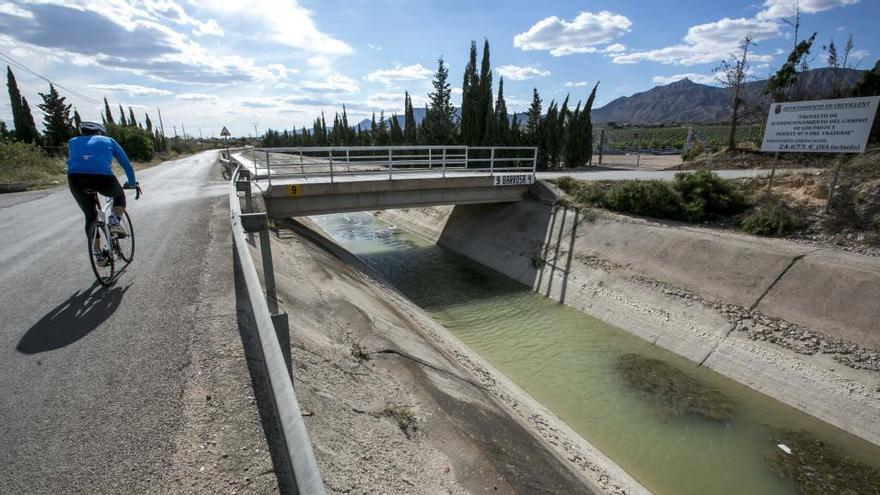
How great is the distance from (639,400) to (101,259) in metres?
9.88

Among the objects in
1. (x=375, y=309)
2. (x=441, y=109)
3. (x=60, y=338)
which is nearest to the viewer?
(x=60, y=338)

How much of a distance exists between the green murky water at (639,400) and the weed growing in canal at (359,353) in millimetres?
4401

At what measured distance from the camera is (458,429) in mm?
5109

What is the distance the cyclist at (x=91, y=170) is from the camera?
5.63 meters

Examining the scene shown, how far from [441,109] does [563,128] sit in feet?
48.1

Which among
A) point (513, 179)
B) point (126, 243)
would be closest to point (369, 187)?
point (513, 179)

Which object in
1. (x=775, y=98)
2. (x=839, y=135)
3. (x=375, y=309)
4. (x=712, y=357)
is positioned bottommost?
(x=712, y=357)

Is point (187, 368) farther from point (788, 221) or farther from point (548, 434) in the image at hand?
point (788, 221)

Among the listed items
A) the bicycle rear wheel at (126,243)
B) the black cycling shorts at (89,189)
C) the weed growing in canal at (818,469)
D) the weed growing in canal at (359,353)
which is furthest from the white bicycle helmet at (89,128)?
the weed growing in canal at (818,469)

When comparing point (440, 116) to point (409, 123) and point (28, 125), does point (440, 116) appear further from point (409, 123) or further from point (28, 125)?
point (28, 125)

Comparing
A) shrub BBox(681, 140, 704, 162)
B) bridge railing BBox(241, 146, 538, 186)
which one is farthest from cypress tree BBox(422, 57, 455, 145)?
shrub BBox(681, 140, 704, 162)

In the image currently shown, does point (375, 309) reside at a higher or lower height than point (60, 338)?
lower

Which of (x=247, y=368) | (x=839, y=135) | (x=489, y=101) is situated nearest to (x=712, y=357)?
(x=839, y=135)

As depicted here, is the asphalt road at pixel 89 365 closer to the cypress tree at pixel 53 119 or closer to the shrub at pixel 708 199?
the shrub at pixel 708 199
